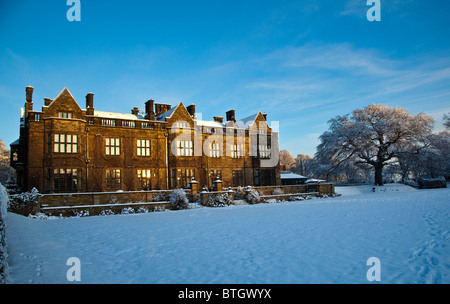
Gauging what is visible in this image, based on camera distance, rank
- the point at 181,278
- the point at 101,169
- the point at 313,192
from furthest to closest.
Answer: the point at 313,192, the point at 101,169, the point at 181,278

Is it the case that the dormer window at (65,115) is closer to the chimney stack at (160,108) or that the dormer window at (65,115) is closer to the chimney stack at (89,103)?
the chimney stack at (89,103)

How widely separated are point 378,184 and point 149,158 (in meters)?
36.4

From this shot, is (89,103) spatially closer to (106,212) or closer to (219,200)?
(106,212)

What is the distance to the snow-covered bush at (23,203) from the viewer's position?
18.7 meters

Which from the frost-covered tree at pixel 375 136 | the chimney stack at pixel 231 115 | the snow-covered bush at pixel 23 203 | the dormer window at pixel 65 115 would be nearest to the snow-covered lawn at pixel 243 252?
the snow-covered bush at pixel 23 203

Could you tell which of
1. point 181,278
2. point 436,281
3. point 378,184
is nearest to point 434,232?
point 436,281

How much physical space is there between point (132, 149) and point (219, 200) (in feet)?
36.8

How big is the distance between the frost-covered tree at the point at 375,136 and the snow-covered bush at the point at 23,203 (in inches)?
1599

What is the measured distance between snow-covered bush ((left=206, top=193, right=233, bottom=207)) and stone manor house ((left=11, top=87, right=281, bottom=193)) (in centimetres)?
630

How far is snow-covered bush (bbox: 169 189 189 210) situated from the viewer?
79.9ft

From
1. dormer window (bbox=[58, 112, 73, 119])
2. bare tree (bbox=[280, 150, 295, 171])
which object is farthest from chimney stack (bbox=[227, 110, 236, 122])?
bare tree (bbox=[280, 150, 295, 171])

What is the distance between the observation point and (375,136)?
43344 mm

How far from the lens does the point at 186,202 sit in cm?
2467
